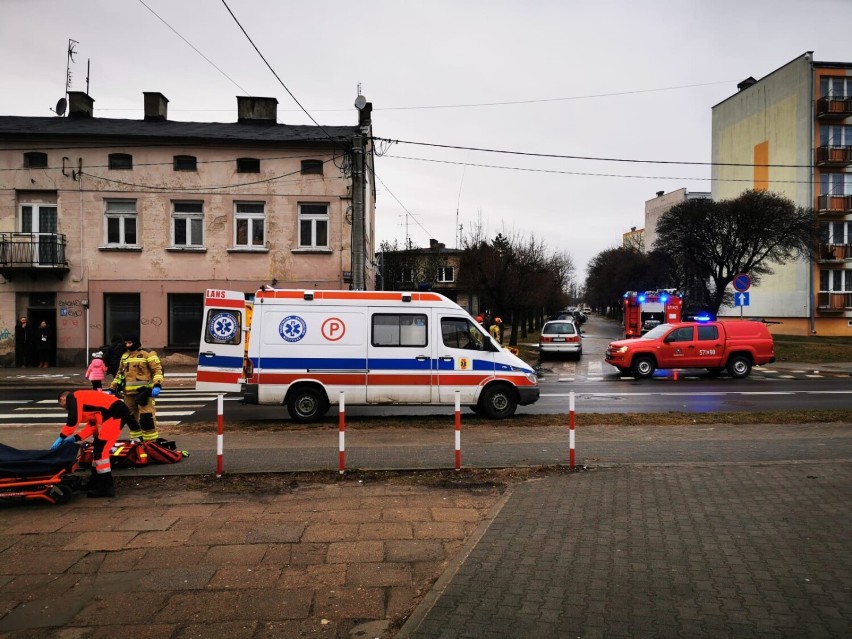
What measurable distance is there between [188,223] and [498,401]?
17915 millimetres

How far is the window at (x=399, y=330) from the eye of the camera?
42.3ft

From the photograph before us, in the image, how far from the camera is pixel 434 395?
12812 mm

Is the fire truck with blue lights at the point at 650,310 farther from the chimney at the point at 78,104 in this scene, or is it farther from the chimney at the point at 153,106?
the chimney at the point at 78,104

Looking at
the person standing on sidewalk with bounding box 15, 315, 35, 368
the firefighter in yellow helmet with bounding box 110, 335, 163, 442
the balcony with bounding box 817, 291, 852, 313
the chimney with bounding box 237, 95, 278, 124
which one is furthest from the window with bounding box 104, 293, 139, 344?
the balcony with bounding box 817, 291, 852, 313

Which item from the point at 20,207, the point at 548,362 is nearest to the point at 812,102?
the point at 548,362

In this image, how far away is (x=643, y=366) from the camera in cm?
2173

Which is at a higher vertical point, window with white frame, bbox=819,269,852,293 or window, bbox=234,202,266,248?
window, bbox=234,202,266,248

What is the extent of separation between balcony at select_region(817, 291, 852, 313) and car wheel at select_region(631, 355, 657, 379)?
27218 millimetres

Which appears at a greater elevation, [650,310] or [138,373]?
[650,310]

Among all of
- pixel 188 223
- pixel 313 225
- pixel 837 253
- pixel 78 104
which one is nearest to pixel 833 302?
pixel 837 253

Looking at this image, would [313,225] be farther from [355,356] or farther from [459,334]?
[459,334]

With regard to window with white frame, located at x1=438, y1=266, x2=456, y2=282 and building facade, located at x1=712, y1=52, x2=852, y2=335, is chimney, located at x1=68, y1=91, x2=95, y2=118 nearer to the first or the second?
building facade, located at x1=712, y1=52, x2=852, y2=335

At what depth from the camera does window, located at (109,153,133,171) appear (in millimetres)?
25812

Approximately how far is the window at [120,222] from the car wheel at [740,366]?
2208cm
